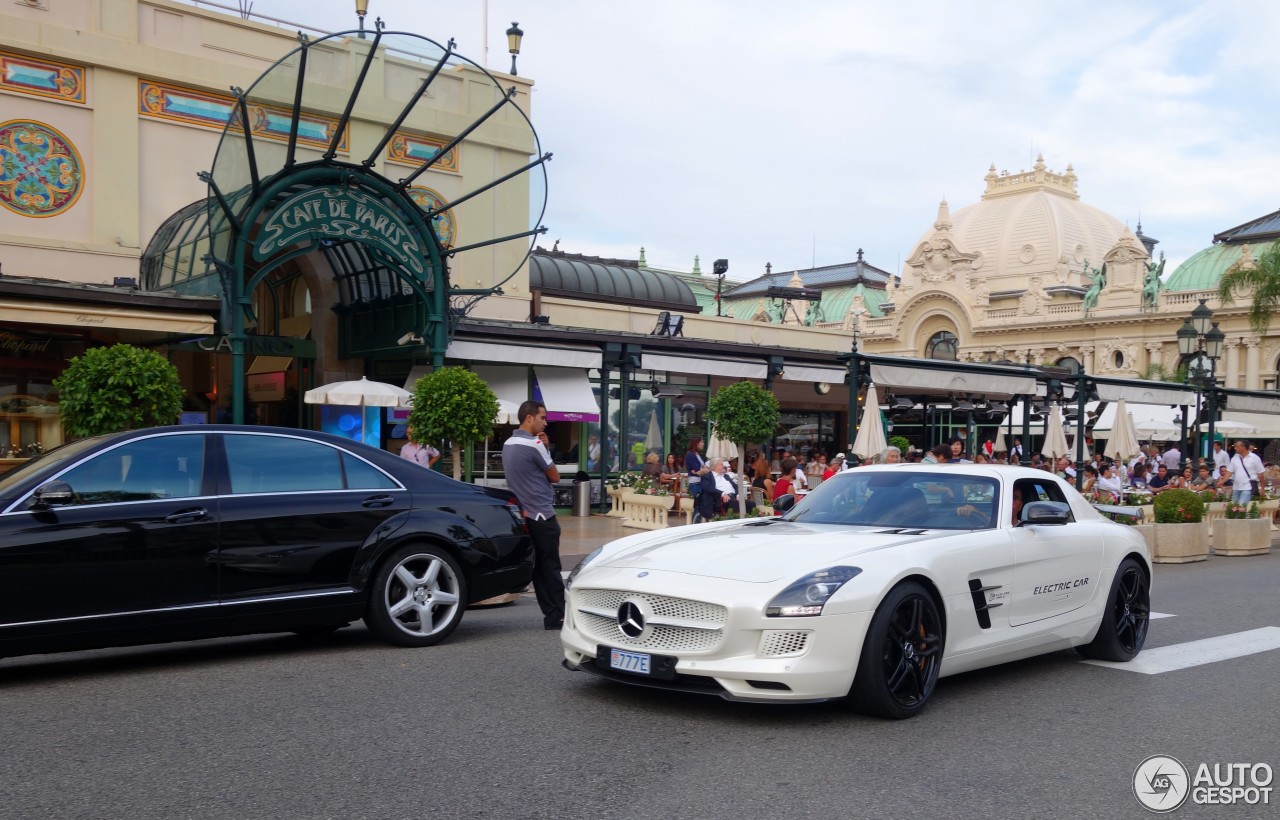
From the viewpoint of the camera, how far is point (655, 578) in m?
5.84

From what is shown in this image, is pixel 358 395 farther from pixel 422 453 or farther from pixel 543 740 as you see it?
pixel 543 740

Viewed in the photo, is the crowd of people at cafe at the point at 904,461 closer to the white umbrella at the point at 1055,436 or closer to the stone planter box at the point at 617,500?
the white umbrella at the point at 1055,436

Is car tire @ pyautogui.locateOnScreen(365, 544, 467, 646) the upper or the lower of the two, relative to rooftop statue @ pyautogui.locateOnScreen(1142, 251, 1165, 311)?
lower

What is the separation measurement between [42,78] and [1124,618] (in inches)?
784

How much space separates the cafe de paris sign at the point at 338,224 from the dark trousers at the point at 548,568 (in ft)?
29.9

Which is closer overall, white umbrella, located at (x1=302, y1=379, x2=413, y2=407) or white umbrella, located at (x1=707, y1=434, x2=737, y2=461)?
white umbrella, located at (x1=302, y1=379, x2=413, y2=407)

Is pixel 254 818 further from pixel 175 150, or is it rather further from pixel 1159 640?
pixel 175 150

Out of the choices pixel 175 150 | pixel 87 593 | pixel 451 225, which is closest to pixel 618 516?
pixel 451 225

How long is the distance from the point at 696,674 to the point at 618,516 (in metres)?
15.0

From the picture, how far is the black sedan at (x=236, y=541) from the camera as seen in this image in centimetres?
630

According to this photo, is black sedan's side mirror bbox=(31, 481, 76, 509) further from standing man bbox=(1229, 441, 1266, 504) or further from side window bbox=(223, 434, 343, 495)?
standing man bbox=(1229, 441, 1266, 504)

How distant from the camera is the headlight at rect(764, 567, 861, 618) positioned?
214 inches

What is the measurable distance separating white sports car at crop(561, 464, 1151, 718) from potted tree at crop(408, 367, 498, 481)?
261 inches

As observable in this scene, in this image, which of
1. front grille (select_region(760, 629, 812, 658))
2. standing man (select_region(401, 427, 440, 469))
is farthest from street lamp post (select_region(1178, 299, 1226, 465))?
front grille (select_region(760, 629, 812, 658))
